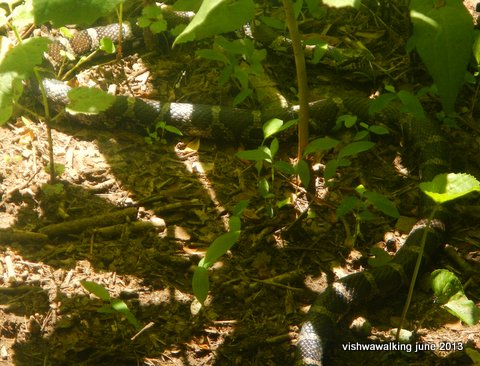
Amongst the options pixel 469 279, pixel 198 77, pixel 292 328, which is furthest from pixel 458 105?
pixel 292 328

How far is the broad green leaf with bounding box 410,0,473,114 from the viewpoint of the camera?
1439mm

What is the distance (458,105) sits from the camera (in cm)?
463

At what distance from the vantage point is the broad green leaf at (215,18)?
52.7 inches

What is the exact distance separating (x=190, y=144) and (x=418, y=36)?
118 inches

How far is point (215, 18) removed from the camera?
1.44 m

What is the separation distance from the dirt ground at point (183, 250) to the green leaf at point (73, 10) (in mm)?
1850

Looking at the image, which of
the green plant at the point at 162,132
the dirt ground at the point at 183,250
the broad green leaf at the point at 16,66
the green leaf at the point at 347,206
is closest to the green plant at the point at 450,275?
the dirt ground at the point at 183,250

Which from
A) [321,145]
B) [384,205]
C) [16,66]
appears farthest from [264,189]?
[16,66]

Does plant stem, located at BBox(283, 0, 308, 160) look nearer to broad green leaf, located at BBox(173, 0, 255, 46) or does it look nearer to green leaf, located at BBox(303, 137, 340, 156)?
green leaf, located at BBox(303, 137, 340, 156)

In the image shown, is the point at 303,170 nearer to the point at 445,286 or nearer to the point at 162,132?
the point at 445,286

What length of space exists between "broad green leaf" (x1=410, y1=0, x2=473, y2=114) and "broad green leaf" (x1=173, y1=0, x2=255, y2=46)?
525mm

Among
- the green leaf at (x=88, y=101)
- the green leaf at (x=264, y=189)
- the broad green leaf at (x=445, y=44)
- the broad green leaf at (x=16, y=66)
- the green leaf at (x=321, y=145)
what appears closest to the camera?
the broad green leaf at (x=445, y=44)

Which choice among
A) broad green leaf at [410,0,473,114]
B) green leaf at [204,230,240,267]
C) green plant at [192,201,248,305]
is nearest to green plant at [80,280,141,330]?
green plant at [192,201,248,305]

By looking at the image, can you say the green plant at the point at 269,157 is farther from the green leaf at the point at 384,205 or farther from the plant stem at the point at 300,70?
the green leaf at the point at 384,205
